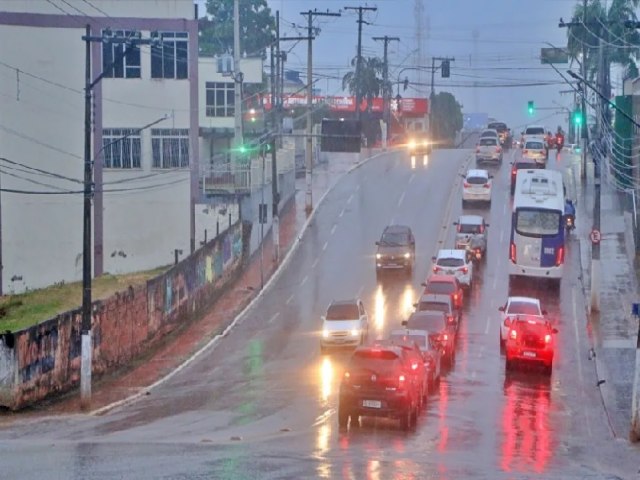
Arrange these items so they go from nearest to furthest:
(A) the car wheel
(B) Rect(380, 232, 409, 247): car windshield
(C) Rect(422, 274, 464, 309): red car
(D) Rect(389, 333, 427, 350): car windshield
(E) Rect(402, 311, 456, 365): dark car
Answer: (A) the car wheel → (D) Rect(389, 333, 427, 350): car windshield → (E) Rect(402, 311, 456, 365): dark car → (C) Rect(422, 274, 464, 309): red car → (B) Rect(380, 232, 409, 247): car windshield

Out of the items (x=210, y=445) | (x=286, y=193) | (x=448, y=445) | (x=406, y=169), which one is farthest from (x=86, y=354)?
(x=406, y=169)

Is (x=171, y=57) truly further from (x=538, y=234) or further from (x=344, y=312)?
(x=344, y=312)

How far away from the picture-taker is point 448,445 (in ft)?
80.5

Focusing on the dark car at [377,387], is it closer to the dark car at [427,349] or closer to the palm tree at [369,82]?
the dark car at [427,349]

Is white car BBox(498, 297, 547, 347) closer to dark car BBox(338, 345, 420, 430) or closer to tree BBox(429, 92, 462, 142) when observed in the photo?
dark car BBox(338, 345, 420, 430)

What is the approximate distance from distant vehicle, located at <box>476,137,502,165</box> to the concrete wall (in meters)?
31.9

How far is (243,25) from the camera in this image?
137 m

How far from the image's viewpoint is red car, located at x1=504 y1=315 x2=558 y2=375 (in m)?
35.2

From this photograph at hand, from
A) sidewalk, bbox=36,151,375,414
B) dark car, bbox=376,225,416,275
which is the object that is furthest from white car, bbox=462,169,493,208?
dark car, bbox=376,225,416,275

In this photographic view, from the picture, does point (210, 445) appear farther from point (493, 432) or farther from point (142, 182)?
point (142, 182)

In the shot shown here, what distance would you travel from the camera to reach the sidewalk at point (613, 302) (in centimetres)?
3338

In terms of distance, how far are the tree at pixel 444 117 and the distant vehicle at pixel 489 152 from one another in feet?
186

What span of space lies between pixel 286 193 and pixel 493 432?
47062 millimetres

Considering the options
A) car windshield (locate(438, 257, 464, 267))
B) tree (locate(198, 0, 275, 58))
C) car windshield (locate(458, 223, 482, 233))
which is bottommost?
car windshield (locate(438, 257, 464, 267))
